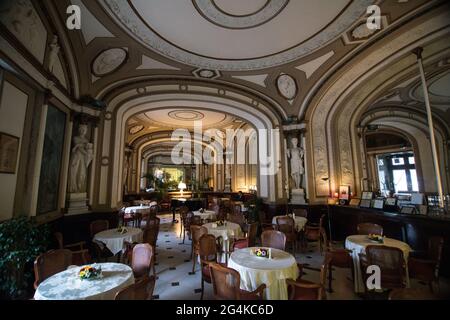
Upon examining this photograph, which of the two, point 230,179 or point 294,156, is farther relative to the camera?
point 230,179

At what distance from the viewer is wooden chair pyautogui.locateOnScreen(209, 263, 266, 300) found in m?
2.16

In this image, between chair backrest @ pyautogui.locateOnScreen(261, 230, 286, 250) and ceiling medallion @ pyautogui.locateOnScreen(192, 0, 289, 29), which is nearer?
chair backrest @ pyautogui.locateOnScreen(261, 230, 286, 250)

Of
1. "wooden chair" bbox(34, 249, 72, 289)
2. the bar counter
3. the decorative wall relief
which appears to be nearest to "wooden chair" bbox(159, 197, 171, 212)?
the bar counter

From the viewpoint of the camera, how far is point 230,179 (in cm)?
1348

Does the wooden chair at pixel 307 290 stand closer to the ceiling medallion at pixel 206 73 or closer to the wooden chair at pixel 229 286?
the wooden chair at pixel 229 286

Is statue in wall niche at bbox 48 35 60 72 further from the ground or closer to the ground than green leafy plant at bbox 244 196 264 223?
further from the ground

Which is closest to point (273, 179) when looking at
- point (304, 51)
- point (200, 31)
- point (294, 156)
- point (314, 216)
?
A: point (294, 156)

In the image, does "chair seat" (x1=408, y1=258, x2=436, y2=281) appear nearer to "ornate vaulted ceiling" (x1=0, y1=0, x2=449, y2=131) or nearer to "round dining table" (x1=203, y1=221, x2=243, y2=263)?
"round dining table" (x1=203, y1=221, x2=243, y2=263)

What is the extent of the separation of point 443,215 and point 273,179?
13.8 feet

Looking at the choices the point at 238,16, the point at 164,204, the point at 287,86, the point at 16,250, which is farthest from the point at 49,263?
the point at 164,204

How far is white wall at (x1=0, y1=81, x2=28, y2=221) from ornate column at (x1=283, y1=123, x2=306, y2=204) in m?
6.73

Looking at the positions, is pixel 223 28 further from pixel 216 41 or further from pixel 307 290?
pixel 307 290

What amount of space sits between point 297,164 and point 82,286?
6419 millimetres
